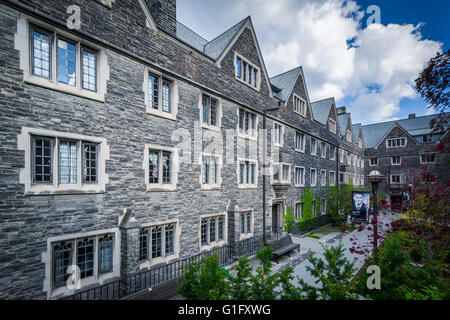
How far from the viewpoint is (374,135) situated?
132 feet

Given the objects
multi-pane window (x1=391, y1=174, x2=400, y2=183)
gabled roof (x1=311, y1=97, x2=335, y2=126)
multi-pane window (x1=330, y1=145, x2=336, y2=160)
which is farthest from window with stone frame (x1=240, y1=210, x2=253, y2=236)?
multi-pane window (x1=391, y1=174, x2=400, y2=183)

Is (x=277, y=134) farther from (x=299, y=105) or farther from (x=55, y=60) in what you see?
(x=55, y=60)

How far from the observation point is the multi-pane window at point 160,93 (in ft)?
28.6

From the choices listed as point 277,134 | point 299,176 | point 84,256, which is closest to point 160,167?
point 84,256

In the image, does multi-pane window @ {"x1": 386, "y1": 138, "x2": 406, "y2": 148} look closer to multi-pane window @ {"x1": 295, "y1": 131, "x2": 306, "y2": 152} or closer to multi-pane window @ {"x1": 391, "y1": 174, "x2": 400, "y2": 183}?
multi-pane window @ {"x1": 391, "y1": 174, "x2": 400, "y2": 183}

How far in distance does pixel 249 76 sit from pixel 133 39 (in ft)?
25.9

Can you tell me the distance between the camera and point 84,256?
6.77 meters

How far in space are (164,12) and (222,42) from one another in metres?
4.19

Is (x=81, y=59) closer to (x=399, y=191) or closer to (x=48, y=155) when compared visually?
(x=48, y=155)

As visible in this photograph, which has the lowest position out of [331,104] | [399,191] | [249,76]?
[399,191]

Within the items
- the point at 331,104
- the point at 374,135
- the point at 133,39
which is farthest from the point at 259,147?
the point at 374,135

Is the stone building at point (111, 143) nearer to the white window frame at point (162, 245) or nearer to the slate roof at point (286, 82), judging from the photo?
the white window frame at point (162, 245)

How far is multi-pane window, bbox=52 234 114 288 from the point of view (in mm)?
6184

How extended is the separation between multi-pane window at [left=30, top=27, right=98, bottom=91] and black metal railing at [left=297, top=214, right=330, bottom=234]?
18.3 metres
